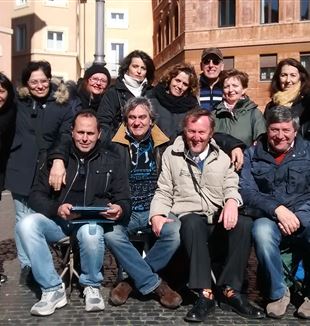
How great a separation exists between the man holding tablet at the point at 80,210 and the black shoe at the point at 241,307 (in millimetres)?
1099

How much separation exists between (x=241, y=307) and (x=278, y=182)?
1.12 m

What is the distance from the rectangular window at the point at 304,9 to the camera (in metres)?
28.5

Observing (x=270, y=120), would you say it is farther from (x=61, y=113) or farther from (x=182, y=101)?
(x=61, y=113)

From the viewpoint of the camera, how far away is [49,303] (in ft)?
14.8

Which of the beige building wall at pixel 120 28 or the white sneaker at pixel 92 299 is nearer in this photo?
the white sneaker at pixel 92 299

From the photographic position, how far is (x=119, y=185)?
4.74 m

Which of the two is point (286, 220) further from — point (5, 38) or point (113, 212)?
point (5, 38)

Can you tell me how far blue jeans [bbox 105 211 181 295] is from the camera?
4574mm

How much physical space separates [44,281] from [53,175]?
2.98ft

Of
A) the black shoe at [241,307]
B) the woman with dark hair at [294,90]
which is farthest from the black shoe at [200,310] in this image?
the woman with dark hair at [294,90]

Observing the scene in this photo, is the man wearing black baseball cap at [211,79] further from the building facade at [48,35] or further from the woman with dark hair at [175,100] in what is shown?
the building facade at [48,35]

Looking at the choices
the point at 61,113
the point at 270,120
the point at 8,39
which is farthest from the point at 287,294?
the point at 8,39

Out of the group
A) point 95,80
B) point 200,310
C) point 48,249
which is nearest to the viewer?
point 200,310

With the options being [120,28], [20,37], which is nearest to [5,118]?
[20,37]
